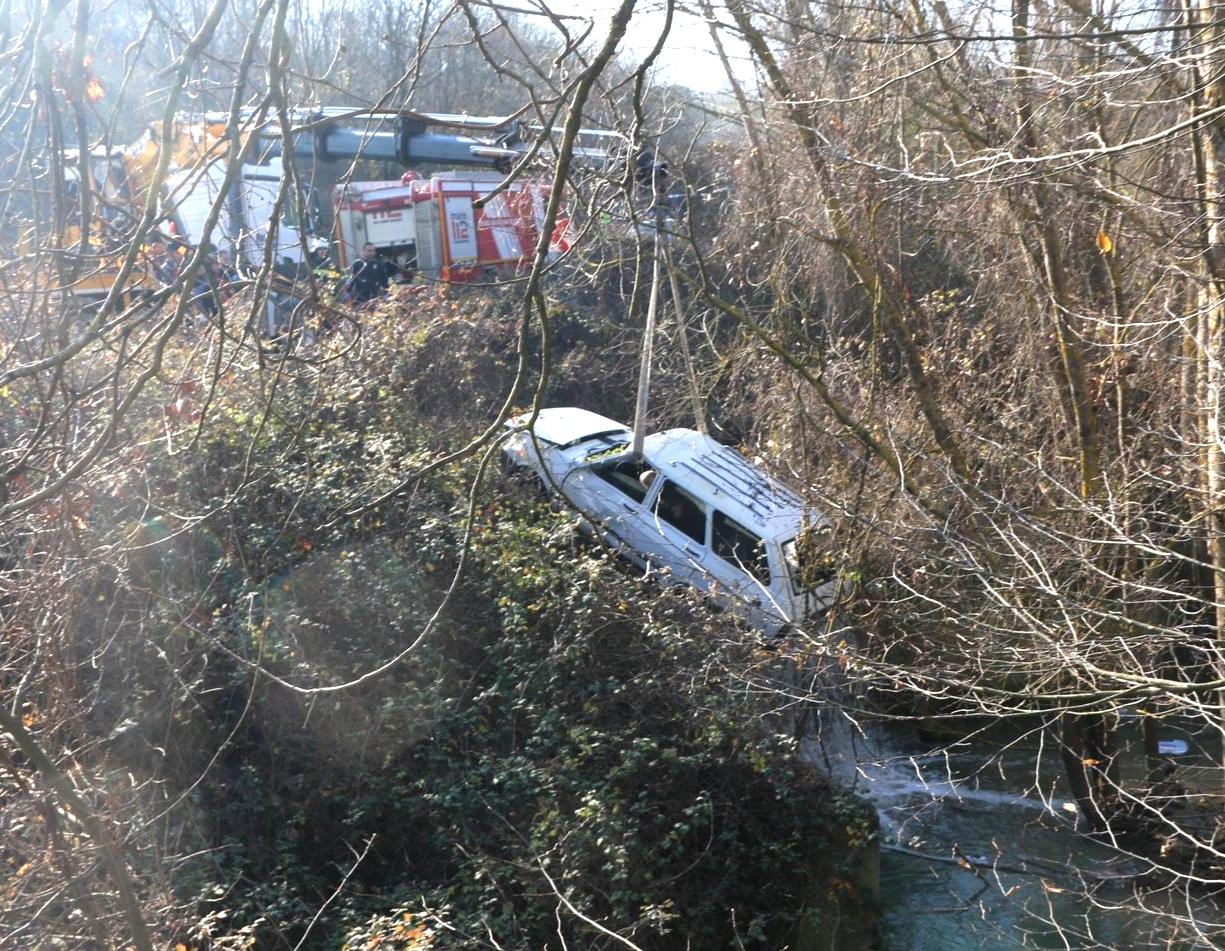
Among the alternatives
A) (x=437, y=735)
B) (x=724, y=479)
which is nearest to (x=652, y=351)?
(x=724, y=479)

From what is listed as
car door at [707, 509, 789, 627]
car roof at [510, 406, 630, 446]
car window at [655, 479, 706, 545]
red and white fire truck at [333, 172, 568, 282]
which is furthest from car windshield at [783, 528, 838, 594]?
red and white fire truck at [333, 172, 568, 282]

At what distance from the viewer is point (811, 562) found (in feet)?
30.3

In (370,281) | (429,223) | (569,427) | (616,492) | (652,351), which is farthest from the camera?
(429,223)

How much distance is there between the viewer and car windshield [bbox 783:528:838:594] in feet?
30.0

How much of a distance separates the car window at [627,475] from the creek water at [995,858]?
289cm

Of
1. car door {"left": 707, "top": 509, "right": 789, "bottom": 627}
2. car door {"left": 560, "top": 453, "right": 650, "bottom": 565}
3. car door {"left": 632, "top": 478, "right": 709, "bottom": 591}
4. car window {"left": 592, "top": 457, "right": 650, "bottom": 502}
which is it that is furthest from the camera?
car window {"left": 592, "top": 457, "right": 650, "bottom": 502}

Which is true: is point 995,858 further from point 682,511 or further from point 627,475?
point 627,475

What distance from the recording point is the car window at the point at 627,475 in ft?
35.9

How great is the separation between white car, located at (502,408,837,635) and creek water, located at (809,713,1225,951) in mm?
1255

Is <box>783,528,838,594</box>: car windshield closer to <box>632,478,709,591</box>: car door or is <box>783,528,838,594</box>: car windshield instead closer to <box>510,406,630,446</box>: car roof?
<box>632,478,709,591</box>: car door

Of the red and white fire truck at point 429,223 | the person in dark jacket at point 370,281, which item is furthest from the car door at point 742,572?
the red and white fire truck at point 429,223

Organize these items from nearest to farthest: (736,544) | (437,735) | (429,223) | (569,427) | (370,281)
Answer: (437,735) → (736,544) → (569,427) → (370,281) → (429,223)

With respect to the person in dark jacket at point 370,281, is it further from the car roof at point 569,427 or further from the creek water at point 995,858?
the creek water at point 995,858

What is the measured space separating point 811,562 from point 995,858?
245 centimetres
